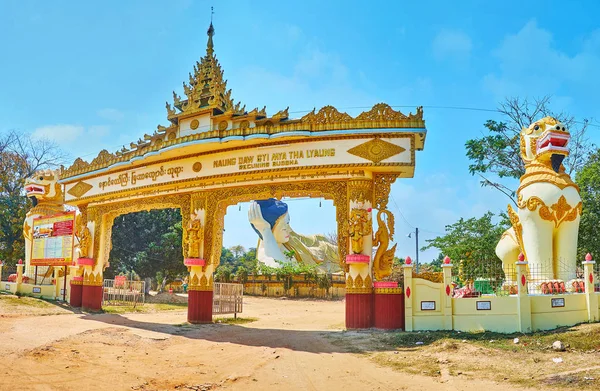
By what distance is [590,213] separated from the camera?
612 inches

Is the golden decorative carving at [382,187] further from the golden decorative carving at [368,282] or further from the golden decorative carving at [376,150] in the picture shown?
the golden decorative carving at [368,282]

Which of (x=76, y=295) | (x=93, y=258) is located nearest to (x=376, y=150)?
(x=93, y=258)

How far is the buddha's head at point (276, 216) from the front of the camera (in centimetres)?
3878

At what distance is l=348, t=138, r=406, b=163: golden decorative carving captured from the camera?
11.0 meters

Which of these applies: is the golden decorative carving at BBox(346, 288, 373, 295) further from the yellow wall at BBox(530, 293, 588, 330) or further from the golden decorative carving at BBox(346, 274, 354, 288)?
the yellow wall at BBox(530, 293, 588, 330)

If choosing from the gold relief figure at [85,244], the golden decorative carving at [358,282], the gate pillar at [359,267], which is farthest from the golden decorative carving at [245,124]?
the gold relief figure at [85,244]

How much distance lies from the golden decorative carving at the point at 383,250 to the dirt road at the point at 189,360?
1526 mm

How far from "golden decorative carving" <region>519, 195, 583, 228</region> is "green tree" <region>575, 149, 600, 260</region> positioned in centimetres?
540

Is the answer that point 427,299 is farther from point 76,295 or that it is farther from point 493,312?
point 76,295

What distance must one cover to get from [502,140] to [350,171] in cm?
937

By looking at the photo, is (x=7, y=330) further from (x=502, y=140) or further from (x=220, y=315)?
(x=502, y=140)

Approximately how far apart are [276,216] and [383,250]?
1097 inches

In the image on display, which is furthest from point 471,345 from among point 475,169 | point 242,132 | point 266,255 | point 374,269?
point 266,255

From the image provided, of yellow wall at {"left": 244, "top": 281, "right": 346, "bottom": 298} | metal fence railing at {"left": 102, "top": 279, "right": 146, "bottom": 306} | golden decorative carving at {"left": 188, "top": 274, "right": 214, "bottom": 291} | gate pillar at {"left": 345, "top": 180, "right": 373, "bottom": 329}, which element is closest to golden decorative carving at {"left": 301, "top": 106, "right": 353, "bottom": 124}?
gate pillar at {"left": 345, "top": 180, "right": 373, "bottom": 329}
